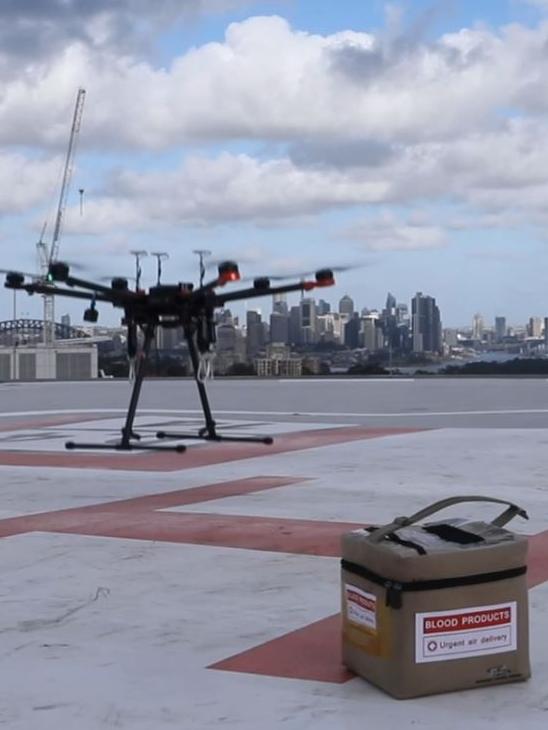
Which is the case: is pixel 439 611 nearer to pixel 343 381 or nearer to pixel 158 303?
pixel 158 303

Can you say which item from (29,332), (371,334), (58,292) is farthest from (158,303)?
(29,332)

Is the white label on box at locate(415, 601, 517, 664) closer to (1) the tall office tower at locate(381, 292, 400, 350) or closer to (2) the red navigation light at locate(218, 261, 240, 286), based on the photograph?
(2) the red navigation light at locate(218, 261, 240, 286)

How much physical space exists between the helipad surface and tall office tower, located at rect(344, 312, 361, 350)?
44.1 metres

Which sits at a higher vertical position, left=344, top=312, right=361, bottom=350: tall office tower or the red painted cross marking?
left=344, top=312, right=361, bottom=350: tall office tower

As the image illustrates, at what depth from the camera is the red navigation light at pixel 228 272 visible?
53.7ft

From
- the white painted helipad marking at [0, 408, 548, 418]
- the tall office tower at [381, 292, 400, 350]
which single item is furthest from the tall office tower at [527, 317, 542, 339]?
the white painted helipad marking at [0, 408, 548, 418]

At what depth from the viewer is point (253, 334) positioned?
60344mm

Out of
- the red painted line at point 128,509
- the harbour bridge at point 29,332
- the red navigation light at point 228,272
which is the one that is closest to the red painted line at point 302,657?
the red painted line at point 128,509

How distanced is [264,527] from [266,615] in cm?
322

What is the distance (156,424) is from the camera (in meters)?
23.2

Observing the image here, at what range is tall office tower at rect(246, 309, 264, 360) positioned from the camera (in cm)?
5806

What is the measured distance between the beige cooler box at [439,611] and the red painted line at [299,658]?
11.3 inches

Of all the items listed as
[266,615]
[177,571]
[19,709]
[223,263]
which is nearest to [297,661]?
[266,615]

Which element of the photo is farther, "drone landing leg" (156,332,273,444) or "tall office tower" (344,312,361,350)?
"tall office tower" (344,312,361,350)
